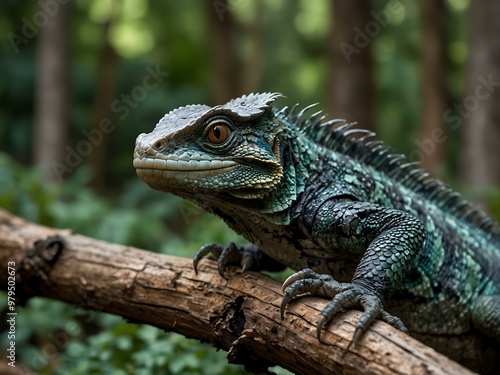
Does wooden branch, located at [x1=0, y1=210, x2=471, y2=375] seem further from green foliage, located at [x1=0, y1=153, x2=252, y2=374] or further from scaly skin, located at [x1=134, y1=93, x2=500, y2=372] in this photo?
green foliage, located at [x1=0, y1=153, x2=252, y2=374]

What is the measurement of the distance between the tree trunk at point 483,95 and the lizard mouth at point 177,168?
28.3ft

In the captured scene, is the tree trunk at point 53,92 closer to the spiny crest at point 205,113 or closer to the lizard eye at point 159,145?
the spiny crest at point 205,113

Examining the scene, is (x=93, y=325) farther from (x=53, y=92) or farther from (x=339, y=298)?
(x=339, y=298)

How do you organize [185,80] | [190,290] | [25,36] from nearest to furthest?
[190,290] → [25,36] → [185,80]

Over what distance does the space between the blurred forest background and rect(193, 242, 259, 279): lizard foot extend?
134 centimetres

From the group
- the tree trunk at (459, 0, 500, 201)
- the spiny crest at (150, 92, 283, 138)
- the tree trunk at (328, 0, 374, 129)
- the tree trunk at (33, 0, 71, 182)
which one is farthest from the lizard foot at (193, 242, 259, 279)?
the tree trunk at (33, 0, 71, 182)

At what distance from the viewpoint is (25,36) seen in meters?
18.2

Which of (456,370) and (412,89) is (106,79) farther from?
(456,370)

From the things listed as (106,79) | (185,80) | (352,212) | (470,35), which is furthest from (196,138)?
(185,80)

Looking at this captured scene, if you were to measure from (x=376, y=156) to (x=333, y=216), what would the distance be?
3.61 ft

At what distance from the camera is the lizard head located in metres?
3.98

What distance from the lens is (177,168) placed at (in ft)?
13.0

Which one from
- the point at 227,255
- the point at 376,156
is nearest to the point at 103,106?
the point at 376,156

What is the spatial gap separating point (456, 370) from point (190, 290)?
7.17ft
